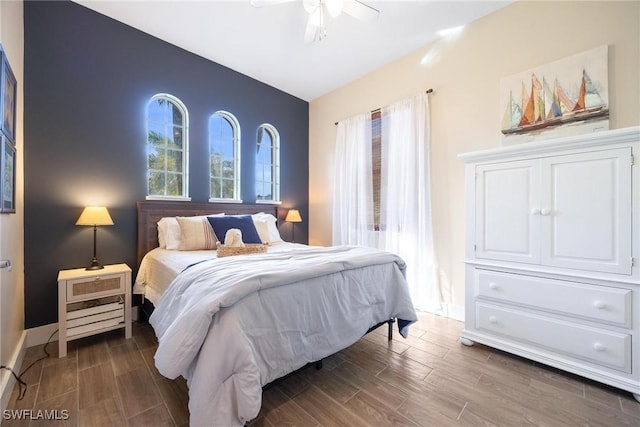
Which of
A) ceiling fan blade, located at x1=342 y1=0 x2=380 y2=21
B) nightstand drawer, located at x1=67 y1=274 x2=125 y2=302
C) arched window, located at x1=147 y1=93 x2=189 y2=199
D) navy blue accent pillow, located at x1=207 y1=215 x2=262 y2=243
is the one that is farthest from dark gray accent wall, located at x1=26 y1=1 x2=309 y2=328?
ceiling fan blade, located at x1=342 y1=0 x2=380 y2=21

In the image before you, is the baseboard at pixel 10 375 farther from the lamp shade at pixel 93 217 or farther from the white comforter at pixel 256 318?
the lamp shade at pixel 93 217

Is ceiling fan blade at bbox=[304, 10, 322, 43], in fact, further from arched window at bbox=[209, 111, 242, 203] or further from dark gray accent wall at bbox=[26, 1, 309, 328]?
arched window at bbox=[209, 111, 242, 203]

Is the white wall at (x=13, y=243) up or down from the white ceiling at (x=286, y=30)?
down

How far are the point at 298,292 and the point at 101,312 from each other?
1.84m

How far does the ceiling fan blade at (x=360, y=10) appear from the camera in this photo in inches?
82.4

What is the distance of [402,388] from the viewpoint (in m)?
1.69

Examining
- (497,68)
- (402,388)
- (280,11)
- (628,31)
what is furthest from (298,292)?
(628,31)

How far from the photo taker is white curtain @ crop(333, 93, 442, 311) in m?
3.00

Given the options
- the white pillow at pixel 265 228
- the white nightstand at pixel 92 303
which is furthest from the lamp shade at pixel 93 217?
the white pillow at pixel 265 228

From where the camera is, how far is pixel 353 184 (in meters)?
3.77

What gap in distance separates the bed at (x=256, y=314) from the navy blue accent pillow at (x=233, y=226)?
49 centimetres

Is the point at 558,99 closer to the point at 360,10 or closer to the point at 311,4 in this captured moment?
the point at 360,10

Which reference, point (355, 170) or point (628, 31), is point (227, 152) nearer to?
point (355, 170)

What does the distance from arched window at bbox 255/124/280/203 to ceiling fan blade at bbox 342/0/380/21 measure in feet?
6.98
